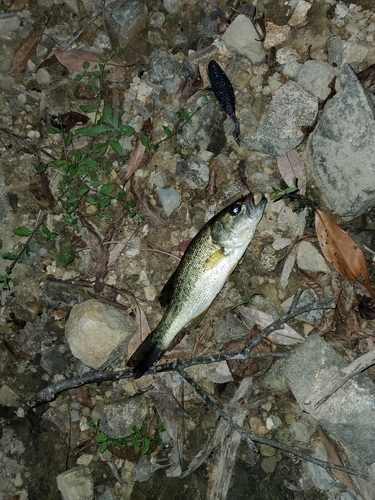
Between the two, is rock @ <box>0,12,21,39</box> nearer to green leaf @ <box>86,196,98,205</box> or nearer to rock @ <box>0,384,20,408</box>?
green leaf @ <box>86,196,98,205</box>

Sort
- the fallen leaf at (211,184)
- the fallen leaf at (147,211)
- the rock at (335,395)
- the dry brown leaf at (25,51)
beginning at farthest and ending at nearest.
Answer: the dry brown leaf at (25,51)
the fallen leaf at (147,211)
the fallen leaf at (211,184)
the rock at (335,395)

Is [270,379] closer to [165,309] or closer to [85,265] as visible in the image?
[165,309]

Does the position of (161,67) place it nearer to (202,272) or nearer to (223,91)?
(223,91)

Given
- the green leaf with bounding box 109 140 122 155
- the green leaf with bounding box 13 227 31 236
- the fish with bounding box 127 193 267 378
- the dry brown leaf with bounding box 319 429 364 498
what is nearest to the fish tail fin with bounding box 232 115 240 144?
the fish with bounding box 127 193 267 378

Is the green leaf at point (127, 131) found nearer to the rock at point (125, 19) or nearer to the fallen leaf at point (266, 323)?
the rock at point (125, 19)

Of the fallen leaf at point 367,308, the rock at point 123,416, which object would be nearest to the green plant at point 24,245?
the rock at point 123,416

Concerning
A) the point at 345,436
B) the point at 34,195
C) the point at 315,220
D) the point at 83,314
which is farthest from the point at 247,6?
the point at 345,436
